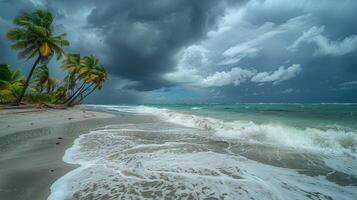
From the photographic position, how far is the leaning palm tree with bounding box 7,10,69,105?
859 inches

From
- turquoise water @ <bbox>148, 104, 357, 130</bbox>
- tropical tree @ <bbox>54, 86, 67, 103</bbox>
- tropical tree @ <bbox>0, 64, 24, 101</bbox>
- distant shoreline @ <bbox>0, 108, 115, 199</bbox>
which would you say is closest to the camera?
distant shoreline @ <bbox>0, 108, 115, 199</bbox>

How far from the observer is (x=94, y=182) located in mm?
3922

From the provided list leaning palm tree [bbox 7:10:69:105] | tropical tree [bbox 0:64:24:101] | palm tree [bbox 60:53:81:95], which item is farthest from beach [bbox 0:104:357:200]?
palm tree [bbox 60:53:81:95]

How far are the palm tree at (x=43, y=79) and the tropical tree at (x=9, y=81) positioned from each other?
3.89 meters

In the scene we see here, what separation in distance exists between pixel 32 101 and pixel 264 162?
125 ft

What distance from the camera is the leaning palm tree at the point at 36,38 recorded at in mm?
21812

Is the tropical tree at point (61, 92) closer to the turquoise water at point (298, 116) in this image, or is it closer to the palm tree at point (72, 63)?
the palm tree at point (72, 63)

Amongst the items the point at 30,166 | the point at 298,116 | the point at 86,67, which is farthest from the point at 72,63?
the point at 298,116

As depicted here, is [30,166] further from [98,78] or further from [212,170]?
[98,78]

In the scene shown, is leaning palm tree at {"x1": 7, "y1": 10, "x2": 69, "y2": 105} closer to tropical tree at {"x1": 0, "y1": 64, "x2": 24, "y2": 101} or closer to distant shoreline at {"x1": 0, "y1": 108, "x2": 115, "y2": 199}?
tropical tree at {"x1": 0, "y1": 64, "x2": 24, "y2": 101}

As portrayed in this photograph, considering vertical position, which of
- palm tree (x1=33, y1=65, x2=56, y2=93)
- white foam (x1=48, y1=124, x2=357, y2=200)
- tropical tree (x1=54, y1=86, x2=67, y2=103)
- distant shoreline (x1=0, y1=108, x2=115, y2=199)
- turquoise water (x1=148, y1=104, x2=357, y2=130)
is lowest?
white foam (x1=48, y1=124, x2=357, y2=200)

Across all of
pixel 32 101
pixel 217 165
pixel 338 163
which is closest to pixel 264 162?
pixel 217 165

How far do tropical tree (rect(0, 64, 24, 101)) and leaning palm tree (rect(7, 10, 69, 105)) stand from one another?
1.89m

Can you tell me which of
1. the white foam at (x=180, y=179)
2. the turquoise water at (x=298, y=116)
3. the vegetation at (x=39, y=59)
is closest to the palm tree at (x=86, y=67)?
the vegetation at (x=39, y=59)
